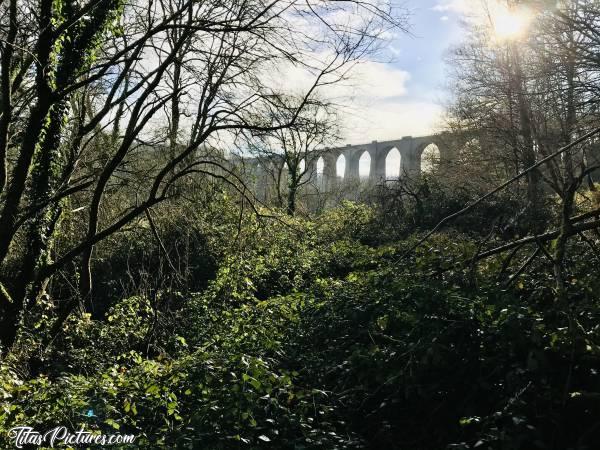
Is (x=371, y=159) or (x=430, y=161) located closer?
(x=430, y=161)

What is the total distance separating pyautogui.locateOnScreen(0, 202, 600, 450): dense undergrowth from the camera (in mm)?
3207

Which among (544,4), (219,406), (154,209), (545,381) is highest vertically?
(544,4)

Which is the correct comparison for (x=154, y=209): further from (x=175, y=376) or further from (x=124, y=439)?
(x=124, y=439)

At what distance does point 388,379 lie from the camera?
374 centimetres

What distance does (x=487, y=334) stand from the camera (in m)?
4.06

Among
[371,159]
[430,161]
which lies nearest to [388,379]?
[430,161]

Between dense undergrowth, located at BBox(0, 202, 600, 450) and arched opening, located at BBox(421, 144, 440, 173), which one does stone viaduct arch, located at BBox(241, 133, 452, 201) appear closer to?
arched opening, located at BBox(421, 144, 440, 173)

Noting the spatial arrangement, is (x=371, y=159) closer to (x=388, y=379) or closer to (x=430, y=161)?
(x=430, y=161)

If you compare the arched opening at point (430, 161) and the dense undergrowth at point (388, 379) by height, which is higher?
the arched opening at point (430, 161)

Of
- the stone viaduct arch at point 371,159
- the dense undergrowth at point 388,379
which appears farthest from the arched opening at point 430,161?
the dense undergrowth at point 388,379

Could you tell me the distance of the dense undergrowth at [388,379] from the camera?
321cm

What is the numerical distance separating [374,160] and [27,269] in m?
38.8

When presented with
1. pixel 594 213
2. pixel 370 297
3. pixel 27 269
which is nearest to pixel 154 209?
pixel 27 269

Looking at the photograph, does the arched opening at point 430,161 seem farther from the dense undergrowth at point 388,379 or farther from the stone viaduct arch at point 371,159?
the dense undergrowth at point 388,379
